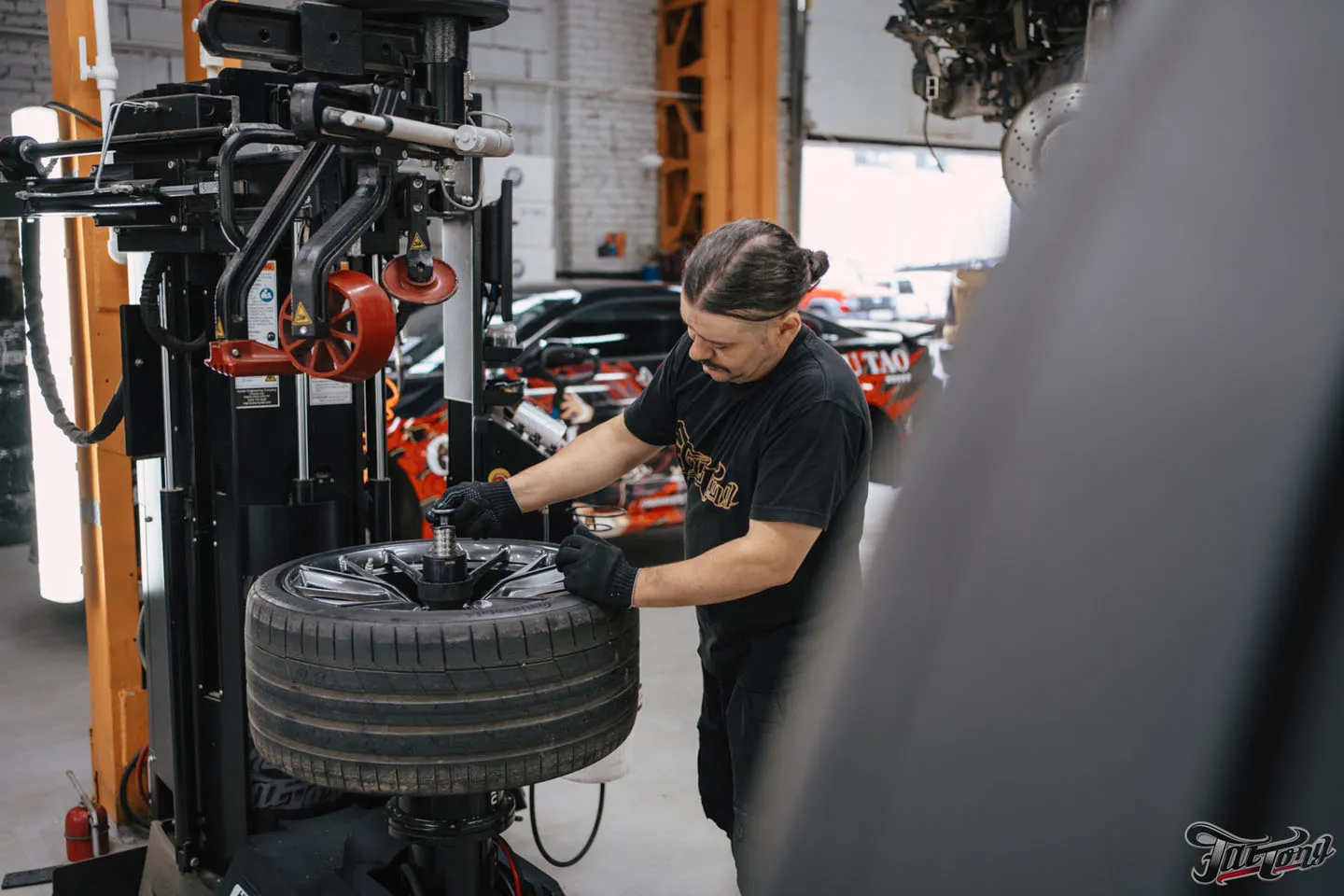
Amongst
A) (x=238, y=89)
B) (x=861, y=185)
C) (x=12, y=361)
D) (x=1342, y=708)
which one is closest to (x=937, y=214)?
(x=861, y=185)

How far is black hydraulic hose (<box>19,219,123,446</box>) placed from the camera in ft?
9.50

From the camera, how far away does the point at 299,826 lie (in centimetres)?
257

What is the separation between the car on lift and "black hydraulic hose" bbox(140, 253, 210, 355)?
234 centimetres

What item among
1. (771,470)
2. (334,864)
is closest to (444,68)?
(771,470)

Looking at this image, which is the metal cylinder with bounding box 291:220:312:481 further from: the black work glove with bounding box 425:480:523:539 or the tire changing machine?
the black work glove with bounding box 425:480:523:539

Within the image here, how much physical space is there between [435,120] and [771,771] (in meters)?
1.30

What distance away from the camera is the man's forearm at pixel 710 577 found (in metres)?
1.98

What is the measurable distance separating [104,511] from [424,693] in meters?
1.86

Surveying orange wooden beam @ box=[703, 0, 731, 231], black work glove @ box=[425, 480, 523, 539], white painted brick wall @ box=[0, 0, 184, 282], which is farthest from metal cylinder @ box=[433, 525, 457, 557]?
orange wooden beam @ box=[703, 0, 731, 231]

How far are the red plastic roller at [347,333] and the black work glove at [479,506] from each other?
1.29ft

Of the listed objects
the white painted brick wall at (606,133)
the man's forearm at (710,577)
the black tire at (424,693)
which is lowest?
the black tire at (424,693)

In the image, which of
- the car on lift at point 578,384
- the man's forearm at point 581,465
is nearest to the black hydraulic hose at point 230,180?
the man's forearm at point 581,465

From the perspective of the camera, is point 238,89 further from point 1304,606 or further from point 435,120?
point 1304,606

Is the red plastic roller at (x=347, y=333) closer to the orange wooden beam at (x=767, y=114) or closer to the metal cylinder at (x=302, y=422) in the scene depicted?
the metal cylinder at (x=302, y=422)
